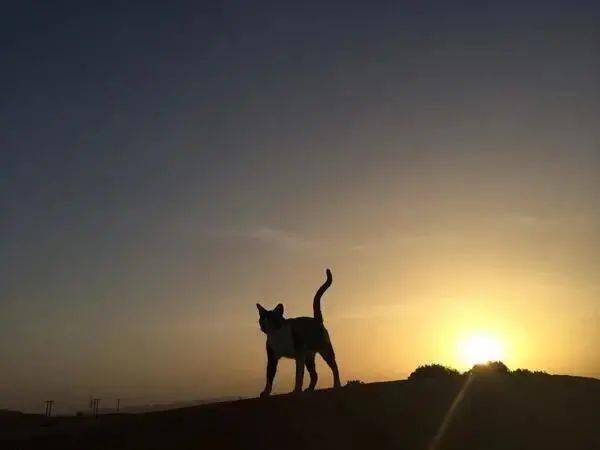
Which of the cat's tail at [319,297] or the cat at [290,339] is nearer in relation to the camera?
the cat at [290,339]

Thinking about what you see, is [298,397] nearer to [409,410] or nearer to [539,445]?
[409,410]

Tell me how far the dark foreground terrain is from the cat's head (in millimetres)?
2145

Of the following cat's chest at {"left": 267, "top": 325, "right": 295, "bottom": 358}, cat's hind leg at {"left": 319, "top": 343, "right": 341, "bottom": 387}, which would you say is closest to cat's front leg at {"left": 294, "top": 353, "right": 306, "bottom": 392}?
cat's chest at {"left": 267, "top": 325, "right": 295, "bottom": 358}

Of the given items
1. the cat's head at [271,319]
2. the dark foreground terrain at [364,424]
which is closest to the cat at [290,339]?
the cat's head at [271,319]

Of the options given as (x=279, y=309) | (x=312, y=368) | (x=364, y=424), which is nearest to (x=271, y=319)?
(x=279, y=309)

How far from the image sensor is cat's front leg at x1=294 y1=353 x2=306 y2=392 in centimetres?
1310

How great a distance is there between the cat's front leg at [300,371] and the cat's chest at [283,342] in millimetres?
182

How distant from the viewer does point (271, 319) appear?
13.8 metres

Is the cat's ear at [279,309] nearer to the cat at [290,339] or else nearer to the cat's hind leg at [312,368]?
the cat at [290,339]

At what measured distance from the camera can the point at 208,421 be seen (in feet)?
34.9

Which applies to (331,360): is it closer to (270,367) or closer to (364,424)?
(270,367)

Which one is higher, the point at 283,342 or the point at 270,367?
the point at 283,342

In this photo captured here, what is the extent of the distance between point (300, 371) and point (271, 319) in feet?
4.16

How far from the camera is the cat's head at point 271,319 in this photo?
45.0 ft
